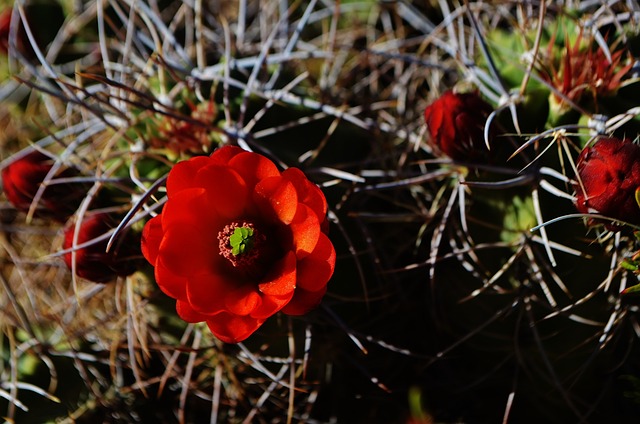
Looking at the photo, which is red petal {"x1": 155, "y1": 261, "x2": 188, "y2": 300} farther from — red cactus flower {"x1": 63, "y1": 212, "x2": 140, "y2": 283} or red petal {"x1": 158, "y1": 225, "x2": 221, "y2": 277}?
red cactus flower {"x1": 63, "y1": 212, "x2": 140, "y2": 283}

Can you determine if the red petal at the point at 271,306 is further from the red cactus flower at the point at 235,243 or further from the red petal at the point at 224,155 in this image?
the red petal at the point at 224,155

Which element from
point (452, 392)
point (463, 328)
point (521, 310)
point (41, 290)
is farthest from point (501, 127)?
point (41, 290)

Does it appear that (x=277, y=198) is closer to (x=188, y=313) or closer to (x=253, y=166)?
(x=253, y=166)

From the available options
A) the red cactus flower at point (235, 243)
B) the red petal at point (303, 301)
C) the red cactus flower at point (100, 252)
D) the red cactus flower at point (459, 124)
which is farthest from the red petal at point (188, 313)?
the red cactus flower at point (459, 124)

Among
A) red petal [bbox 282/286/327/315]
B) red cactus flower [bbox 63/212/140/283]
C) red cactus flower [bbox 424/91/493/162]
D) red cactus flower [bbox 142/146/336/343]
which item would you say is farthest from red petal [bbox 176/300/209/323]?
red cactus flower [bbox 424/91/493/162]

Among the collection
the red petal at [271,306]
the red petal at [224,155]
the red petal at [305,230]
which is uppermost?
the red petal at [224,155]

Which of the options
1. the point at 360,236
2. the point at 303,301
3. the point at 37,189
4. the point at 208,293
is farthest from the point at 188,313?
the point at 37,189
